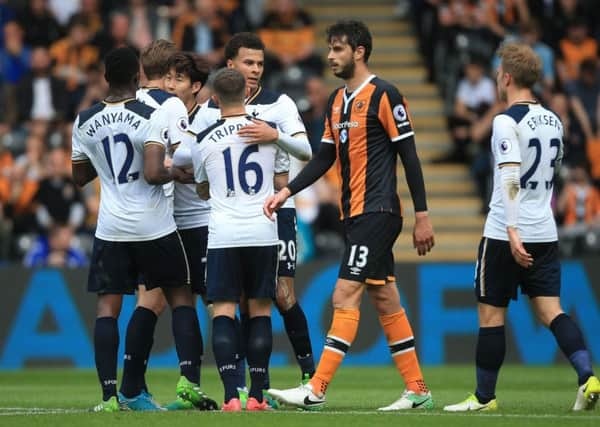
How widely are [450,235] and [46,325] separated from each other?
6008 mm

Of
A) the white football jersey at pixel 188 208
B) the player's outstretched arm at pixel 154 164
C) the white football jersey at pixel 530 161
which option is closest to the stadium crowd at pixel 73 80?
the white football jersey at pixel 188 208

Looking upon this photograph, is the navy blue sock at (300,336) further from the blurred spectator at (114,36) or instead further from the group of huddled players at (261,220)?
the blurred spectator at (114,36)

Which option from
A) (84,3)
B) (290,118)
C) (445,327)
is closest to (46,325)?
(445,327)

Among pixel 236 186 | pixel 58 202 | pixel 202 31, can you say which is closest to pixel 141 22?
pixel 202 31

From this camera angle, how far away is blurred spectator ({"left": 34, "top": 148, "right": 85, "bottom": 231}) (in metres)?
18.3

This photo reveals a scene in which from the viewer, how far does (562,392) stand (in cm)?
1259

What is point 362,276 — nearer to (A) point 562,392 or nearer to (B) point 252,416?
(B) point 252,416

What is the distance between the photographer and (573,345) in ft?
31.9

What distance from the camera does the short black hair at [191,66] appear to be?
10.6 m

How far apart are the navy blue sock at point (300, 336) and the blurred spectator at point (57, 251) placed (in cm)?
736

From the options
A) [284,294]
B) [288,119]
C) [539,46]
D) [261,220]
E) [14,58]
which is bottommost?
[284,294]

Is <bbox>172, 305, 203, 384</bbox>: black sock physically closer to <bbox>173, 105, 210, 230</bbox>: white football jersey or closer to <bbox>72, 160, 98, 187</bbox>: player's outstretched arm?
<bbox>173, 105, 210, 230</bbox>: white football jersey

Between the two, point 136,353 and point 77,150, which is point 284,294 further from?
point 77,150

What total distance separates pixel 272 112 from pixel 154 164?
1060 millimetres
